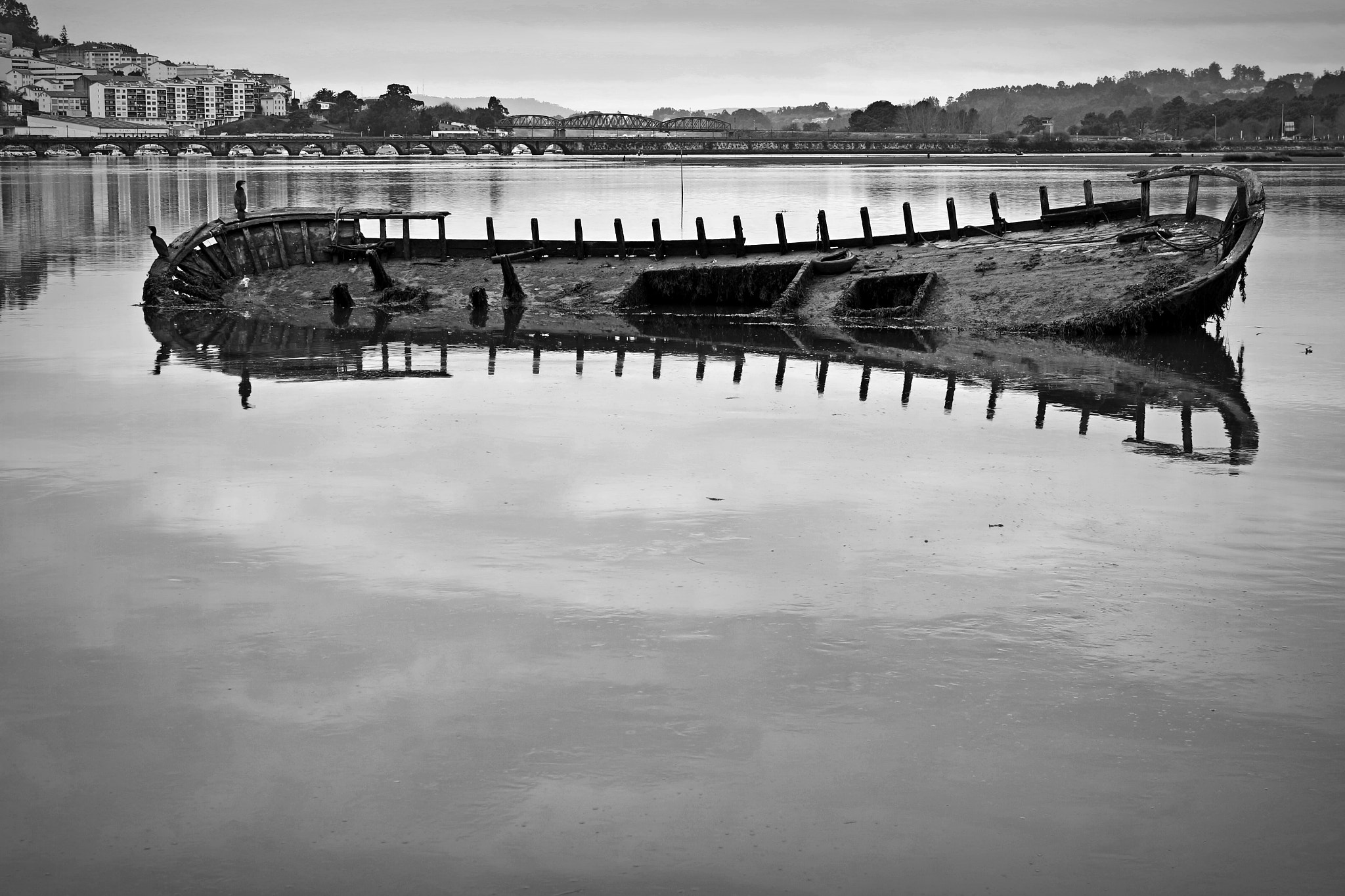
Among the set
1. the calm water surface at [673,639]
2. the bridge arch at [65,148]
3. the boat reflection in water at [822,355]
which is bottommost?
the calm water surface at [673,639]

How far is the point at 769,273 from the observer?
999 inches

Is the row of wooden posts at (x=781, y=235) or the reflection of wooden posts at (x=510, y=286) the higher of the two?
the row of wooden posts at (x=781, y=235)

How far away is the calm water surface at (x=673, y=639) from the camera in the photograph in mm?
6312

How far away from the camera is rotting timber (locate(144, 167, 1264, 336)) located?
2166cm

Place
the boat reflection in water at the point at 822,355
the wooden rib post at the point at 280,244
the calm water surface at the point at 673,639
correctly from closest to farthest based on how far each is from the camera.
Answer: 1. the calm water surface at the point at 673,639
2. the boat reflection in water at the point at 822,355
3. the wooden rib post at the point at 280,244

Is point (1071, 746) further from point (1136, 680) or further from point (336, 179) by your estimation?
point (336, 179)

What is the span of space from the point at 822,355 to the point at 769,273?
5433 mm

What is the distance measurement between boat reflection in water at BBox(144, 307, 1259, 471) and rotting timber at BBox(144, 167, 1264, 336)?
59cm

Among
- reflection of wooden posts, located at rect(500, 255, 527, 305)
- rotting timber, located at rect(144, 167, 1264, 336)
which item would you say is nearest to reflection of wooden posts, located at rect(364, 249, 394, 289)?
rotting timber, located at rect(144, 167, 1264, 336)

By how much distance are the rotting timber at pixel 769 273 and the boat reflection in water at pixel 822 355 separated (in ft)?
1.93

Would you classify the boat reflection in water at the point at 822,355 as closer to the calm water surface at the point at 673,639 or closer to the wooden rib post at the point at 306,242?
the calm water surface at the point at 673,639

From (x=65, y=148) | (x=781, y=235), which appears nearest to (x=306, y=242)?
(x=781, y=235)

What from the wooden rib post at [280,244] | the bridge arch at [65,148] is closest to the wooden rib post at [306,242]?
the wooden rib post at [280,244]

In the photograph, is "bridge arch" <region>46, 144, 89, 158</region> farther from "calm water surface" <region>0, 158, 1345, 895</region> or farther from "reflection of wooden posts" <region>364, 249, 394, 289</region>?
"calm water surface" <region>0, 158, 1345, 895</region>
